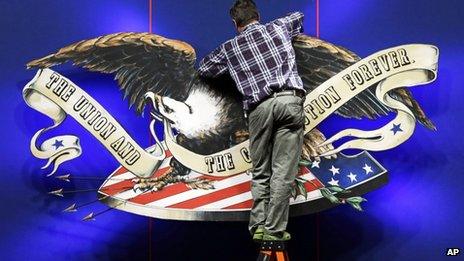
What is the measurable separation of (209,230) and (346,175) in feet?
2.36

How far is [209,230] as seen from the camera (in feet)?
8.95

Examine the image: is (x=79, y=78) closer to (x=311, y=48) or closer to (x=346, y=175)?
(x=311, y=48)

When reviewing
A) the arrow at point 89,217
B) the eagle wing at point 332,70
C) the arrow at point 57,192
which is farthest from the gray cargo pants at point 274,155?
the arrow at point 57,192

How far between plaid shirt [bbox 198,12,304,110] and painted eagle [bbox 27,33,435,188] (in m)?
0.17

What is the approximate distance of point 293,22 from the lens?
→ 2.53m

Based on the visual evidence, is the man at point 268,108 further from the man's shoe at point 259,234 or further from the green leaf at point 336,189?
the green leaf at point 336,189

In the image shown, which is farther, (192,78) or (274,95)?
(192,78)

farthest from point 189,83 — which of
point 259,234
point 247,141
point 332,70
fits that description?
point 259,234

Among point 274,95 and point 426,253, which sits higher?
point 274,95

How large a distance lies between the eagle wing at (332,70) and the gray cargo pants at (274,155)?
12.1 inches

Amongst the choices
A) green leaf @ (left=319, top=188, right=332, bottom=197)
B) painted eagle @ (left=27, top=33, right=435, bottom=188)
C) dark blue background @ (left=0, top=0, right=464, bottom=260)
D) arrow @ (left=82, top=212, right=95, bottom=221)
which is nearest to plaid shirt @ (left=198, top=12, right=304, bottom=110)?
painted eagle @ (left=27, top=33, right=435, bottom=188)

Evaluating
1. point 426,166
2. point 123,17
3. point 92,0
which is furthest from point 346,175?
point 92,0

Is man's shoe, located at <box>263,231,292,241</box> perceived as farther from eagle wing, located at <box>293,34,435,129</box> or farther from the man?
eagle wing, located at <box>293,34,435,129</box>

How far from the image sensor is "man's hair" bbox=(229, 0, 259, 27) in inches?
97.5
